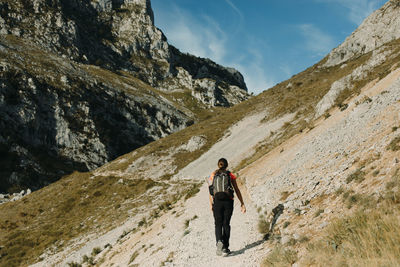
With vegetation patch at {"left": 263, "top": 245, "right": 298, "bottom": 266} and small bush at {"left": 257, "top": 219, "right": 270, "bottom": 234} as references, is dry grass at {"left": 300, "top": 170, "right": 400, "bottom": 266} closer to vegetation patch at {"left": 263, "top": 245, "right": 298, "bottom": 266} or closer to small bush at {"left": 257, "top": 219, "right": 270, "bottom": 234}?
vegetation patch at {"left": 263, "top": 245, "right": 298, "bottom": 266}

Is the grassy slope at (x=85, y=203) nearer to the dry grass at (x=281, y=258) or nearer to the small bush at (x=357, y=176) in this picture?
the small bush at (x=357, y=176)

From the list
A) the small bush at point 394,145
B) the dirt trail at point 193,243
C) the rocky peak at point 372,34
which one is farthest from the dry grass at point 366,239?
the rocky peak at point 372,34

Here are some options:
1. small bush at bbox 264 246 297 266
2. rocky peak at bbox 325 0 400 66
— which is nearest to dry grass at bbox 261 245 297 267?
small bush at bbox 264 246 297 266

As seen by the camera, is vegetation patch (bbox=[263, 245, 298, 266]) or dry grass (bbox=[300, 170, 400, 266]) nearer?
dry grass (bbox=[300, 170, 400, 266])

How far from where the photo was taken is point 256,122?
48.2m

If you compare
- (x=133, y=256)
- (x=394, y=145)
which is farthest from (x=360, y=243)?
(x=133, y=256)

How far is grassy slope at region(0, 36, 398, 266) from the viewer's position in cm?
2492

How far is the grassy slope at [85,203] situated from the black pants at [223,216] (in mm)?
19208

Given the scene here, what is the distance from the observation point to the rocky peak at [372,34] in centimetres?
5912

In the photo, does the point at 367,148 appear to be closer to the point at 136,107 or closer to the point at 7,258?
the point at 7,258

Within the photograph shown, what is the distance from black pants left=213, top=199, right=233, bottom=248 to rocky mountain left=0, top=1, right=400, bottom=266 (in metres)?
0.82

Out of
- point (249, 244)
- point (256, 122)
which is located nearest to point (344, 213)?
point (249, 244)

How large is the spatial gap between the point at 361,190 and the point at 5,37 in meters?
159

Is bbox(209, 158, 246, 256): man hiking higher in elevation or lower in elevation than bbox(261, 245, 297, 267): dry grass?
higher
